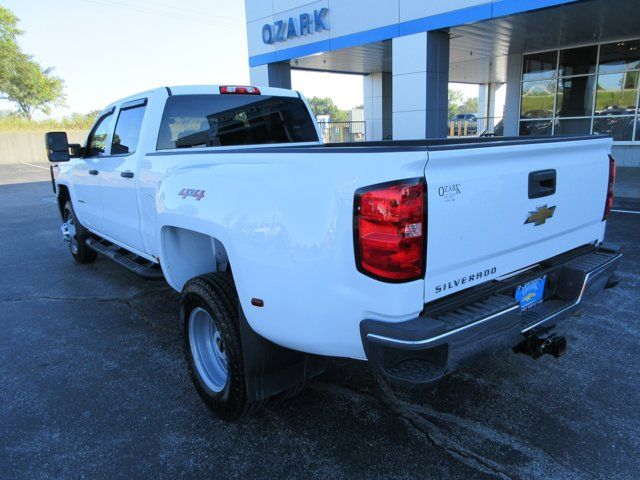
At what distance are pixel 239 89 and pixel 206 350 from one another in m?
2.59

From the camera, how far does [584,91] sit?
1575 cm

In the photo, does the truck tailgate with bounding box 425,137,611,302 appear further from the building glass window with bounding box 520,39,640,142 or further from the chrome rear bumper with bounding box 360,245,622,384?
the building glass window with bounding box 520,39,640,142

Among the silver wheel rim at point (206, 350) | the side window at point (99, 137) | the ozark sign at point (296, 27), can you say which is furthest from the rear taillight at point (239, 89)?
the ozark sign at point (296, 27)

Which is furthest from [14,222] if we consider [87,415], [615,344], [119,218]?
[615,344]

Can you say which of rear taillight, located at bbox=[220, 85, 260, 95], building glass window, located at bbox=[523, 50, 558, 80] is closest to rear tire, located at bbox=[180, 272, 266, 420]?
rear taillight, located at bbox=[220, 85, 260, 95]

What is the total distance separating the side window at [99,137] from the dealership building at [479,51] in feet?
28.0

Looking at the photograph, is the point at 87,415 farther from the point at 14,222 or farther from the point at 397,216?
the point at 14,222

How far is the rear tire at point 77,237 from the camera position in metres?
6.39

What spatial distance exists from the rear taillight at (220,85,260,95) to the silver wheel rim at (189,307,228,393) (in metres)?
2.33

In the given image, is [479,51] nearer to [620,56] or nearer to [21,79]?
[620,56]

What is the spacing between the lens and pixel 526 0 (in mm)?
10039

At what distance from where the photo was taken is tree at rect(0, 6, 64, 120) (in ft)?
154

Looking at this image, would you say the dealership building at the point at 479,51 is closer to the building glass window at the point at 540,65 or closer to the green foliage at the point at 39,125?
the building glass window at the point at 540,65

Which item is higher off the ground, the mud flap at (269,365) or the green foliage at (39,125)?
the green foliage at (39,125)
